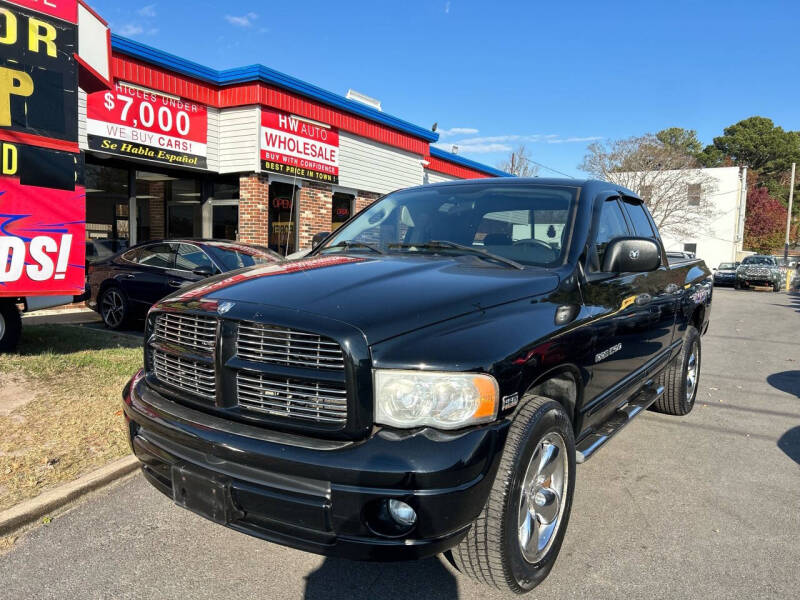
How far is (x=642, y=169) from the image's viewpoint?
119 feet

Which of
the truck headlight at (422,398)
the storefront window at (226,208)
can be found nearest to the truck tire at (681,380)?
the truck headlight at (422,398)

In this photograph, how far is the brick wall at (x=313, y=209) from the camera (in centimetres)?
1388

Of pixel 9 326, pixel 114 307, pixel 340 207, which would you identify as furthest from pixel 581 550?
pixel 340 207

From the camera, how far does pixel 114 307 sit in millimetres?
8805

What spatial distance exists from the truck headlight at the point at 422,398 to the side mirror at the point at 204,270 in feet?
21.9

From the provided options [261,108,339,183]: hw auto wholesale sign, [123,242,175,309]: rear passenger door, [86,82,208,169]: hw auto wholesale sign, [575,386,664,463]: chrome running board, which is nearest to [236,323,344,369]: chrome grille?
[575,386,664,463]: chrome running board

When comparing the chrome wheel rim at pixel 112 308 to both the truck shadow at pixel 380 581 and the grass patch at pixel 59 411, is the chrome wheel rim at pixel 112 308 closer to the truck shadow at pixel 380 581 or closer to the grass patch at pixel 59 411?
the grass patch at pixel 59 411

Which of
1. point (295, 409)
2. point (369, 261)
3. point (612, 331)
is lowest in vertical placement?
point (295, 409)

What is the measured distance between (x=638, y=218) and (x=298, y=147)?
10245mm

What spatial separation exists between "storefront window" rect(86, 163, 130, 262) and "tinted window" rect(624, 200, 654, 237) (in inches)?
401

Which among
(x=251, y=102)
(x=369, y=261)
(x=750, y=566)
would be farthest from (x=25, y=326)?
(x=750, y=566)

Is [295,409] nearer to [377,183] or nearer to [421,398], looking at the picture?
[421,398]

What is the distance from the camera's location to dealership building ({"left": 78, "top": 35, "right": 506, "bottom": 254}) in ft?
35.1

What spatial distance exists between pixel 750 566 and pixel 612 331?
1286mm
